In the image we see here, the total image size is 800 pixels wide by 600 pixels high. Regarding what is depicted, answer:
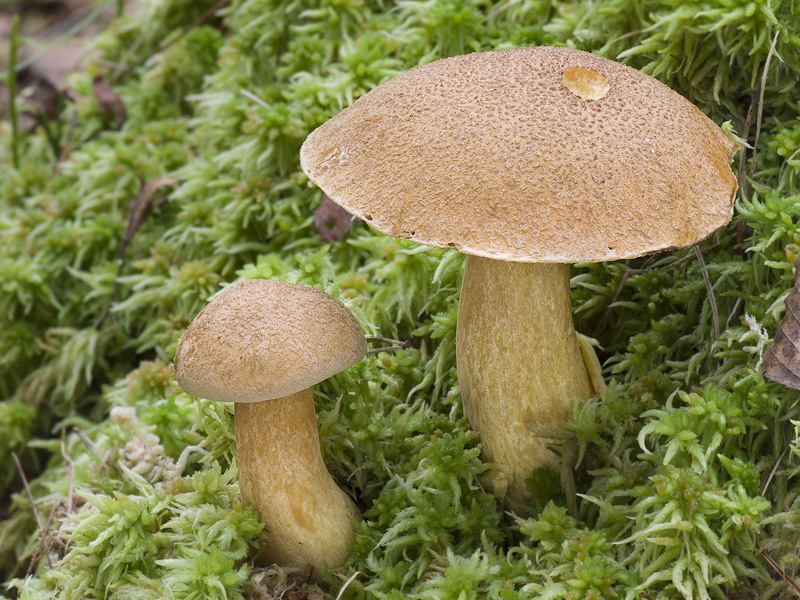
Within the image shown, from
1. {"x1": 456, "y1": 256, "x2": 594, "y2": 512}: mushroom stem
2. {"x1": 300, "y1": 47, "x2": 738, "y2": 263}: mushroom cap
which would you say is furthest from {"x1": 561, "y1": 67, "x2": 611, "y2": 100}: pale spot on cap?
{"x1": 456, "y1": 256, "x2": 594, "y2": 512}: mushroom stem

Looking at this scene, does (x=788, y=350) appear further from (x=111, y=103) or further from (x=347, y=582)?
(x=111, y=103)

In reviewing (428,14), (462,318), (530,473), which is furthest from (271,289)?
(428,14)

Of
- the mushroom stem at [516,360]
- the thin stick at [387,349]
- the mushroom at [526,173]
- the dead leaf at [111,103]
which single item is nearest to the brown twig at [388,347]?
the thin stick at [387,349]

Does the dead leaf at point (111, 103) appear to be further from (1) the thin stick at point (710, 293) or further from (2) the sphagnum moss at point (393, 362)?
(1) the thin stick at point (710, 293)

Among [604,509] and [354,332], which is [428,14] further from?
[604,509]

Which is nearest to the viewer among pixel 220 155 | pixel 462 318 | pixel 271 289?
pixel 271 289

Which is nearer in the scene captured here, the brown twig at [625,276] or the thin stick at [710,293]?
the thin stick at [710,293]
